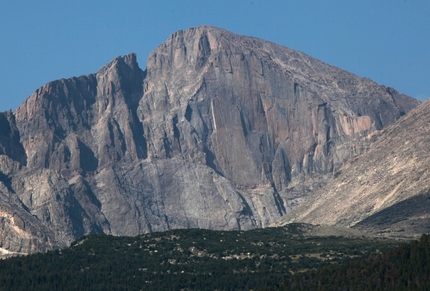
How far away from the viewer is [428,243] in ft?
655

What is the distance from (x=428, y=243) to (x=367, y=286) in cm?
1639

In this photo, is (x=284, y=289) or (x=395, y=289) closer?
(x=395, y=289)

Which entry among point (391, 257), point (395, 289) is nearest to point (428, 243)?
point (391, 257)

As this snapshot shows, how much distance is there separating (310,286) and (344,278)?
18.1ft

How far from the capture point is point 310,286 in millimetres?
196125

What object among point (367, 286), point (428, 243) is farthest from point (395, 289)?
point (428, 243)

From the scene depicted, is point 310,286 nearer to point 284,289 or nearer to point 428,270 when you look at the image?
point 284,289

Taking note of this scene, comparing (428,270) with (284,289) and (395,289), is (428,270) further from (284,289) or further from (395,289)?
(284,289)

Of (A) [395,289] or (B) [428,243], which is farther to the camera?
(B) [428,243]

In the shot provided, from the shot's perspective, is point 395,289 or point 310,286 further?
point 310,286

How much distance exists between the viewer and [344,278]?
195375 mm

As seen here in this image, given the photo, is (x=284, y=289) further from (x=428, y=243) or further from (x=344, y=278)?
(x=428, y=243)

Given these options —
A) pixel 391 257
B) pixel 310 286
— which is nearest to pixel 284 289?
pixel 310 286

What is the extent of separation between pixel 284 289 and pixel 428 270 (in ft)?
78.9
